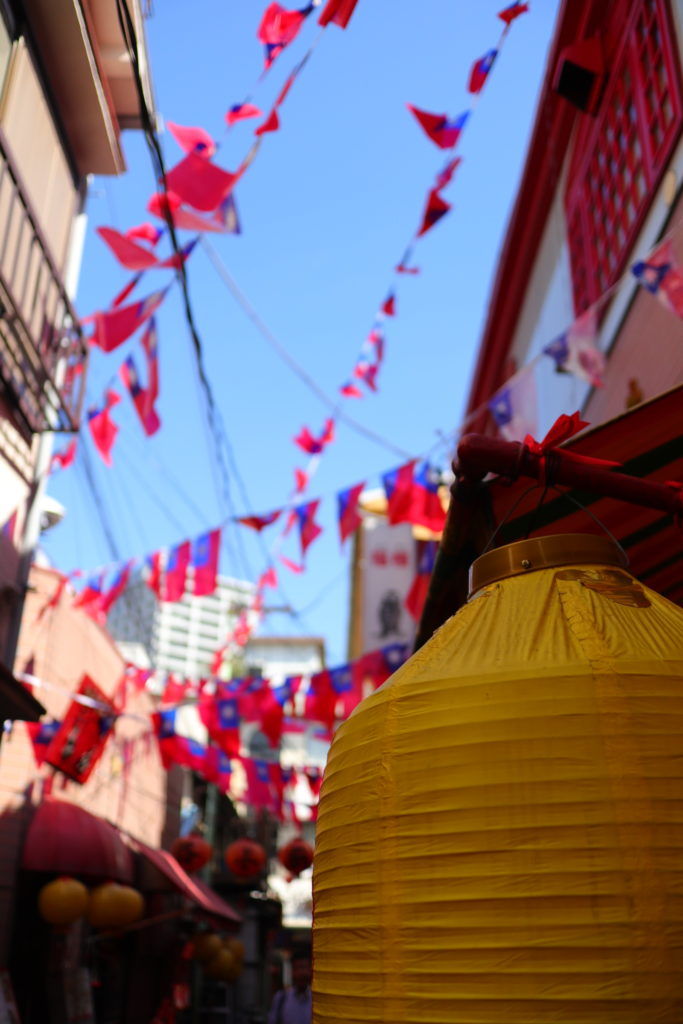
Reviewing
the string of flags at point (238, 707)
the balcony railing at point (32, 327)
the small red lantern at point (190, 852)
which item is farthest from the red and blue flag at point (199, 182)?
the small red lantern at point (190, 852)

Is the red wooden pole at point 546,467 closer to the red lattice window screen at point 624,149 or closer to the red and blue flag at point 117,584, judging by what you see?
the red lattice window screen at point 624,149

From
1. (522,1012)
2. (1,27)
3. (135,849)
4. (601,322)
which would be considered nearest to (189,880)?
(135,849)

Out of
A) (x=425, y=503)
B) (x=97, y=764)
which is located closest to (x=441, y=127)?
(x=425, y=503)

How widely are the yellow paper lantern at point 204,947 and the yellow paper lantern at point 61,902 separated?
550 centimetres

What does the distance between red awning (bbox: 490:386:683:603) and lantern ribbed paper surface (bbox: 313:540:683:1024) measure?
1.53m

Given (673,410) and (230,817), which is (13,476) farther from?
(230,817)

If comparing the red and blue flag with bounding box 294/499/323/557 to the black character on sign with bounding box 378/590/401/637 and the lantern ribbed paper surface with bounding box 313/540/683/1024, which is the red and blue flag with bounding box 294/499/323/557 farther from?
the black character on sign with bounding box 378/590/401/637

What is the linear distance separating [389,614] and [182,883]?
929 centimetres

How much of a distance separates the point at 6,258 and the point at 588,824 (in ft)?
24.4

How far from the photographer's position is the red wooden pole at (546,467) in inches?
103

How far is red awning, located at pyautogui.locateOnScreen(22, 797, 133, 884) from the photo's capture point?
9.41m

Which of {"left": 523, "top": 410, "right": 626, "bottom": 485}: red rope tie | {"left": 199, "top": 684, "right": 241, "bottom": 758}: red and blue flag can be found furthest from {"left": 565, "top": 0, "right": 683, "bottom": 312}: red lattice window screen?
{"left": 199, "top": 684, "right": 241, "bottom": 758}: red and blue flag

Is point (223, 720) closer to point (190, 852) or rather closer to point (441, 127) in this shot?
point (190, 852)

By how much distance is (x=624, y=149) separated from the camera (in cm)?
799
